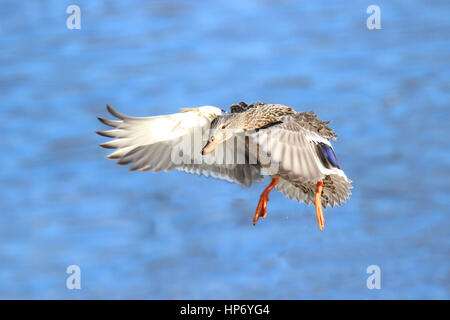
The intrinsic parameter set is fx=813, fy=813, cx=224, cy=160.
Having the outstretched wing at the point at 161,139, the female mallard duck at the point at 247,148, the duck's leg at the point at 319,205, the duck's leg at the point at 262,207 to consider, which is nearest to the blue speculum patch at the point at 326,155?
the female mallard duck at the point at 247,148

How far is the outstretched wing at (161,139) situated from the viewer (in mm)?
6051

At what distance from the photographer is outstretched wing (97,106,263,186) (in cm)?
605

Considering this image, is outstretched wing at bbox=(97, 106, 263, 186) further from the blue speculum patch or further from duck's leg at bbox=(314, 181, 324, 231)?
the blue speculum patch

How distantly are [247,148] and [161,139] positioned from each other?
66 centimetres

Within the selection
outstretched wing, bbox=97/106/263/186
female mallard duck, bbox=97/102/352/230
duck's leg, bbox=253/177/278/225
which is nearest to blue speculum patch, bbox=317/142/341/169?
female mallard duck, bbox=97/102/352/230

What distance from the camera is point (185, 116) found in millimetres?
6070

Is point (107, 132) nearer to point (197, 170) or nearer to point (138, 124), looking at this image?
point (138, 124)

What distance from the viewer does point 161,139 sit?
244 inches

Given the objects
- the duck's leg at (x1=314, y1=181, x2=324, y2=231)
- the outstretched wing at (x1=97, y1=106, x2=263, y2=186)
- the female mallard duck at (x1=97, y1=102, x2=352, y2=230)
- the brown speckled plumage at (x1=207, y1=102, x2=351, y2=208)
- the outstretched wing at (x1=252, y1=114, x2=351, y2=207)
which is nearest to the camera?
the outstretched wing at (x1=252, y1=114, x2=351, y2=207)

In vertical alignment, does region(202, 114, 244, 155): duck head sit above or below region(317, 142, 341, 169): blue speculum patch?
above

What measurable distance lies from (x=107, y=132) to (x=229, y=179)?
1.08m

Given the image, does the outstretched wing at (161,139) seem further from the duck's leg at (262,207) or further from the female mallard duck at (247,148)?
the duck's leg at (262,207)

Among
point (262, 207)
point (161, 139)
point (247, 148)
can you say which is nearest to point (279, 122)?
point (247, 148)

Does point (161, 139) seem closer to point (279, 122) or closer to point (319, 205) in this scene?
point (279, 122)
